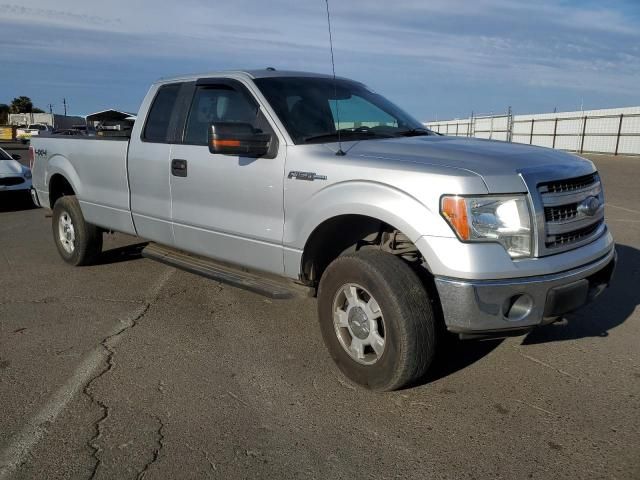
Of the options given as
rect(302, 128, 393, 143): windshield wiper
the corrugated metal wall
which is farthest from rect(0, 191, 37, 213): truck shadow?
the corrugated metal wall

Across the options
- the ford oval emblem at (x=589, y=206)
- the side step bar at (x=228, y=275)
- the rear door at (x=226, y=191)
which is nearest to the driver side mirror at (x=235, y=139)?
the rear door at (x=226, y=191)

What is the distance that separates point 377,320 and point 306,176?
3.44 feet

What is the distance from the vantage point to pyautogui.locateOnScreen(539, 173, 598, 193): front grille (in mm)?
3300

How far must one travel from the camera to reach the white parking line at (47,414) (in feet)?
9.30

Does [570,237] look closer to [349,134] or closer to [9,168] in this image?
[349,134]

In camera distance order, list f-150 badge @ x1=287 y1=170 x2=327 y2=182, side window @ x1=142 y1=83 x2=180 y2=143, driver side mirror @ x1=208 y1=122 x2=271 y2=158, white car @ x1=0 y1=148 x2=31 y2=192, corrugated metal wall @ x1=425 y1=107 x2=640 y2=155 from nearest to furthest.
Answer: f-150 badge @ x1=287 y1=170 x2=327 y2=182
driver side mirror @ x1=208 y1=122 x2=271 y2=158
side window @ x1=142 y1=83 x2=180 y2=143
white car @ x1=0 y1=148 x2=31 y2=192
corrugated metal wall @ x1=425 y1=107 x2=640 y2=155

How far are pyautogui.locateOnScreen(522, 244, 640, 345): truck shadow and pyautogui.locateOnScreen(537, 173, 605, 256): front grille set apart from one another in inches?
20.4

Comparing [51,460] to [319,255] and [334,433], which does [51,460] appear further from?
[319,255]

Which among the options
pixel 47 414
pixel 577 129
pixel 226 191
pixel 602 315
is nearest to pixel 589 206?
pixel 602 315

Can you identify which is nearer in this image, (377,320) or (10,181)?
(377,320)

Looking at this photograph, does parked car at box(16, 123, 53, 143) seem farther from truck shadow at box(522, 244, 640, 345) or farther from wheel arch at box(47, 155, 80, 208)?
truck shadow at box(522, 244, 640, 345)

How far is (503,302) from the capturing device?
123 inches

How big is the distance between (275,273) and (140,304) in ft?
5.76

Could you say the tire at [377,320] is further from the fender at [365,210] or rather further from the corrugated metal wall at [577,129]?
the corrugated metal wall at [577,129]
